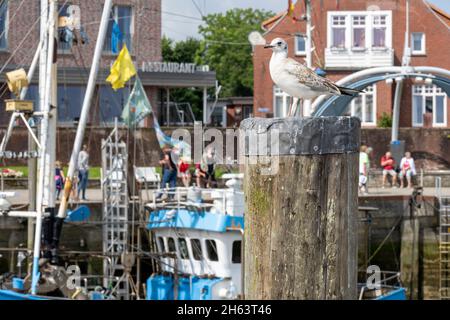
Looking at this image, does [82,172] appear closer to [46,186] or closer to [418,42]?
[46,186]

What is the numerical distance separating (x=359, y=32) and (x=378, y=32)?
0.81 m

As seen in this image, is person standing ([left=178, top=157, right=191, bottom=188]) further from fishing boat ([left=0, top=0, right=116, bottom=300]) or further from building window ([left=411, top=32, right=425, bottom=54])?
building window ([left=411, top=32, right=425, bottom=54])

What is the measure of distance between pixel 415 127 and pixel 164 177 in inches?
512

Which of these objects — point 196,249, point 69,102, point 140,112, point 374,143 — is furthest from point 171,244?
point 69,102

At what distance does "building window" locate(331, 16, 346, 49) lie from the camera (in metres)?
38.0

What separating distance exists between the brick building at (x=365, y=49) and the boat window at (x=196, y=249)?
13.5 meters

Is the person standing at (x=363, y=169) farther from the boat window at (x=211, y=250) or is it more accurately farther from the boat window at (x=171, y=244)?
the boat window at (x=171, y=244)

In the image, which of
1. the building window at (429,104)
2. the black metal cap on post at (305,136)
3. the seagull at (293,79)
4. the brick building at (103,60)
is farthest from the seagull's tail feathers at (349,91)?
the building window at (429,104)

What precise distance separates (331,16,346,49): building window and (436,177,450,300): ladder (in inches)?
438

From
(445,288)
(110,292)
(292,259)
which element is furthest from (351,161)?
(445,288)

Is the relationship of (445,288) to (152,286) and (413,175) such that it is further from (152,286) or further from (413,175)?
(152,286)

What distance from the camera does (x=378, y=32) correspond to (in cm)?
3869

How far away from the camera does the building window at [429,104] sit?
36281mm
